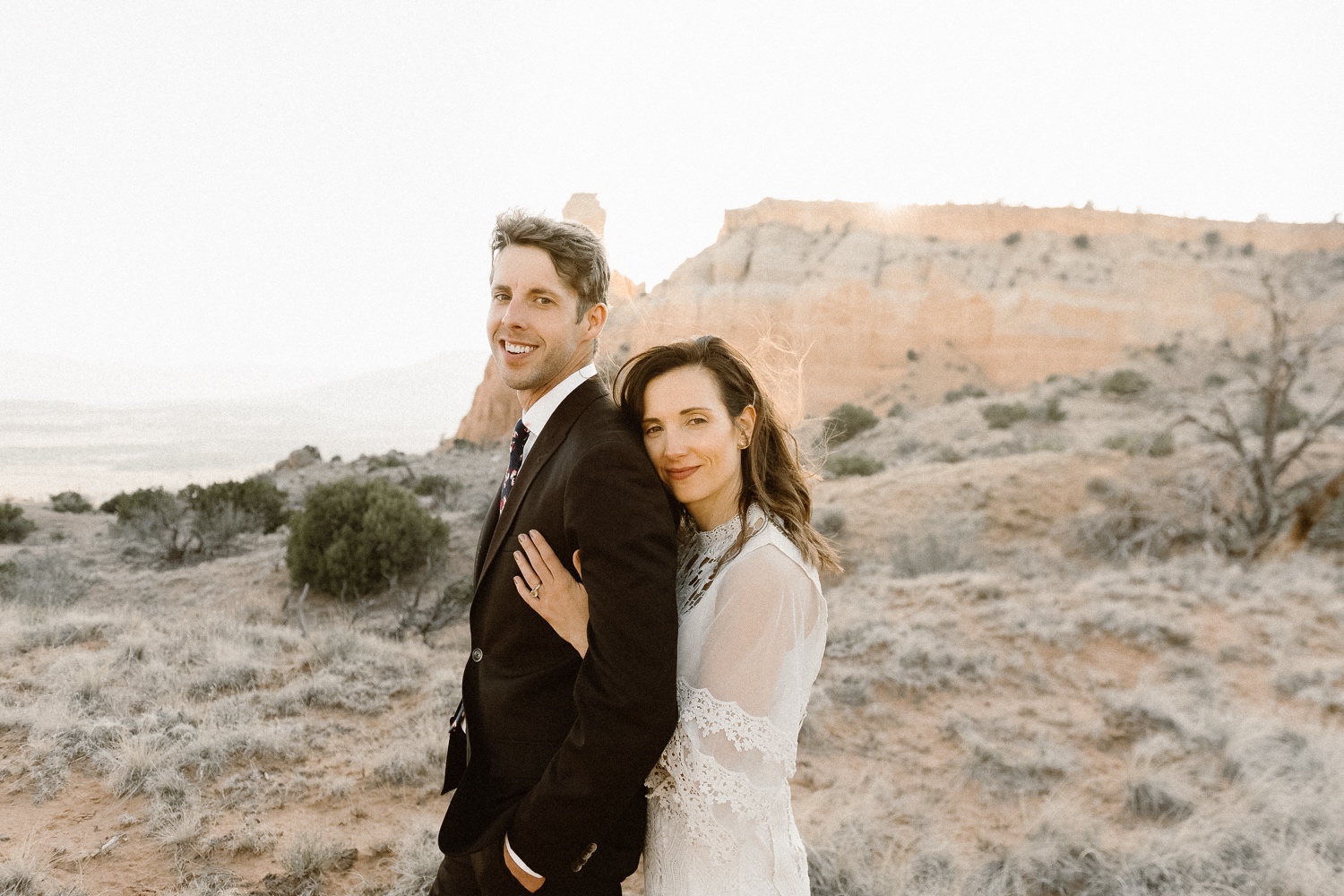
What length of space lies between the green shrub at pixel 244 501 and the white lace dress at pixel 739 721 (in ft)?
41.9

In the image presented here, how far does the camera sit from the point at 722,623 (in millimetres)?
1476

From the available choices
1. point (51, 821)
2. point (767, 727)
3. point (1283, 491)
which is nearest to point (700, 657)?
point (767, 727)

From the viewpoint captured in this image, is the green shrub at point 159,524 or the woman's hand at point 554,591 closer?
the woman's hand at point 554,591

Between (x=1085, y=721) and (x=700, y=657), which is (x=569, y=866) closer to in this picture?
(x=700, y=657)

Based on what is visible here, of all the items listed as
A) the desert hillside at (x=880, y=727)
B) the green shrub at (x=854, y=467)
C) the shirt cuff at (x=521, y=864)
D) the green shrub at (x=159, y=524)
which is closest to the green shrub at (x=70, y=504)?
the green shrub at (x=159, y=524)

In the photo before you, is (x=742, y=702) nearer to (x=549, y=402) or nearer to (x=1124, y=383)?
(x=549, y=402)

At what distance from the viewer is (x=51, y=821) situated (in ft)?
10.4

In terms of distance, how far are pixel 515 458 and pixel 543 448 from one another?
0.29m

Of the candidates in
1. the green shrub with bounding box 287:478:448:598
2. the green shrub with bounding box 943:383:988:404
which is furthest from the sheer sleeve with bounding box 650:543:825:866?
the green shrub with bounding box 943:383:988:404

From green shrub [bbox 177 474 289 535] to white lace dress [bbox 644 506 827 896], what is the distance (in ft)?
41.9

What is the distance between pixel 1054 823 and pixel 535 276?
386 cm

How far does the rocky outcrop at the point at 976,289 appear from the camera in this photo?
129ft

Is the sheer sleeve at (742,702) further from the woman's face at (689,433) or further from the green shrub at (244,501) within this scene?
the green shrub at (244,501)

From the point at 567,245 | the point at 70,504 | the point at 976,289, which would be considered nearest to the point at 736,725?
the point at 567,245
